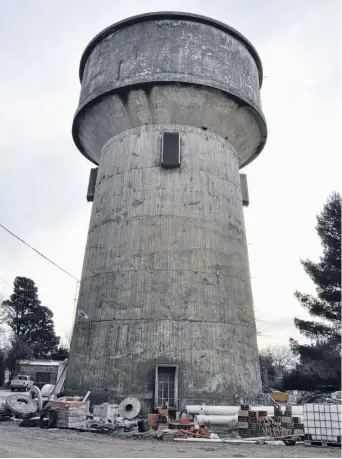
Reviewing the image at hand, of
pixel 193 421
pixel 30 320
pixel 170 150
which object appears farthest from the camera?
pixel 30 320

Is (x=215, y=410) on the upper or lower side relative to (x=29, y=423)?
upper

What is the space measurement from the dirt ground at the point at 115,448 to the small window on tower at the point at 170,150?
26.3ft

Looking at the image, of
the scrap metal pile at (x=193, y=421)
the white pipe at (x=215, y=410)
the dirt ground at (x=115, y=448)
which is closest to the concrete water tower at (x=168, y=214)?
the white pipe at (x=215, y=410)

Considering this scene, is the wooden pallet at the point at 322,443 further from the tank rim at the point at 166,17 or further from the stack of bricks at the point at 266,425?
the tank rim at the point at 166,17

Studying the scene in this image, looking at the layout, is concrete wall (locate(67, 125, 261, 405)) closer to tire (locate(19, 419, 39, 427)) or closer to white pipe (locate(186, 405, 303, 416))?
white pipe (locate(186, 405, 303, 416))

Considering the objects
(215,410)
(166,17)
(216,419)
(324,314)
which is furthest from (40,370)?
(166,17)

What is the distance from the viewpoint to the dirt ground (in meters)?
6.78

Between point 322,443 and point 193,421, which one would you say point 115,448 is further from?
point 322,443

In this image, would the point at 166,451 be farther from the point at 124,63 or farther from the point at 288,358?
the point at 288,358

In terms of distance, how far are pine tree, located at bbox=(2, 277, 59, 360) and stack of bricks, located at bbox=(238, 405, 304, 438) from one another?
137ft

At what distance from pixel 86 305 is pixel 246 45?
36.4ft

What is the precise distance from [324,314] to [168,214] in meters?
13.7

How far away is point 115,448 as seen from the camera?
7301mm

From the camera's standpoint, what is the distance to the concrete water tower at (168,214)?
11182 mm
